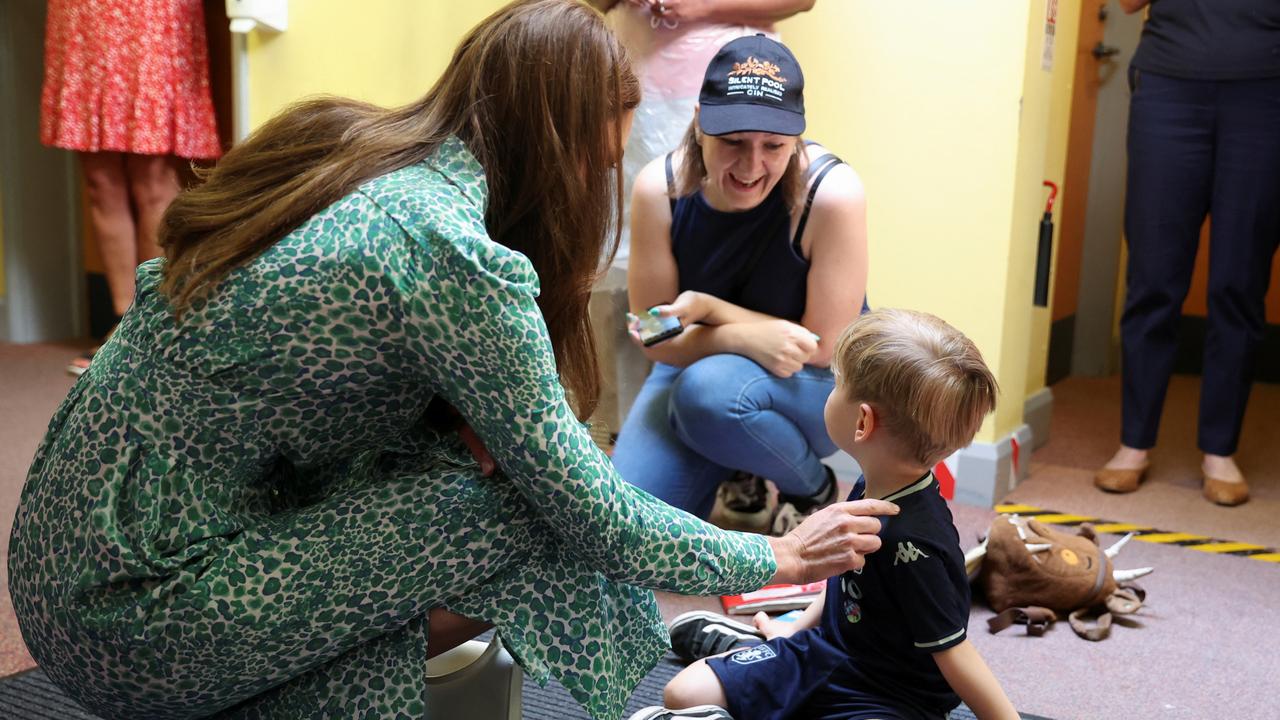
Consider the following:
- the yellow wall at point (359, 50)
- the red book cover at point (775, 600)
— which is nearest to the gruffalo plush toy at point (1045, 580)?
the red book cover at point (775, 600)

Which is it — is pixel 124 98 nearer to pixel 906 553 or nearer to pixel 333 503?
pixel 333 503

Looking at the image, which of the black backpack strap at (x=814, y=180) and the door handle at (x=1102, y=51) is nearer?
the black backpack strap at (x=814, y=180)

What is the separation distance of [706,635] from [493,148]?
765 millimetres

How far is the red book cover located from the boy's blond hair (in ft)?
1.92

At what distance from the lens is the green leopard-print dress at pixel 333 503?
3.17 feet

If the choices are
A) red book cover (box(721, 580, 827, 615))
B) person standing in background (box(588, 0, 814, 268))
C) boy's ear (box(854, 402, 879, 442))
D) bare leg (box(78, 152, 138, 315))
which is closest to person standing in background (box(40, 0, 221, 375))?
bare leg (box(78, 152, 138, 315))

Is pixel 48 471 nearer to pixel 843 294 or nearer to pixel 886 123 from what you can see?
pixel 843 294

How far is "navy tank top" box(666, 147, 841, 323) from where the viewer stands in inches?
72.4

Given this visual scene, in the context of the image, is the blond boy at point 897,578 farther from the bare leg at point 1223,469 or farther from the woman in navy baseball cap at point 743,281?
the bare leg at point 1223,469

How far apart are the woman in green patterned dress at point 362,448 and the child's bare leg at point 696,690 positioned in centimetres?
19

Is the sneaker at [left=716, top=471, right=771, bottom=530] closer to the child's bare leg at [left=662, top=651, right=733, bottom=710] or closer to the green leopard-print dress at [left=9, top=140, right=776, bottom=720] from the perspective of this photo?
the child's bare leg at [left=662, top=651, right=733, bottom=710]

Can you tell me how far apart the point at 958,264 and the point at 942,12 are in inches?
19.4

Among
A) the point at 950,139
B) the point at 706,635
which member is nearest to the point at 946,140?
the point at 950,139

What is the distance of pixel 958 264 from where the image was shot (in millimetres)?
2387
